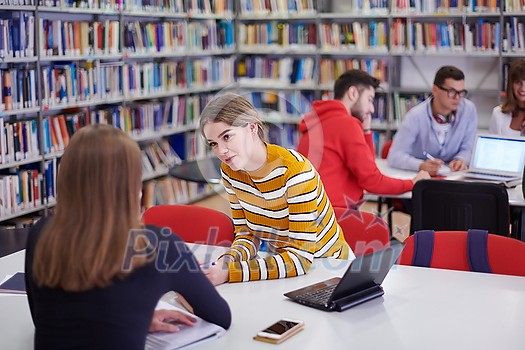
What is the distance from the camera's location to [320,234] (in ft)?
7.55

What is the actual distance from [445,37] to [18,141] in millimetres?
3571

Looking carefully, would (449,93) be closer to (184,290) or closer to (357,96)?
(357,96)

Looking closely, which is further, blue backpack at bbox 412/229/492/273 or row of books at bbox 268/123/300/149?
row of books at bbox 268/123/300/149

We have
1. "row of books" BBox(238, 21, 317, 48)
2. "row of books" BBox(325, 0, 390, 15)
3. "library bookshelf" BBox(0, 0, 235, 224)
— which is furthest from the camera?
"row of books" BBox(238, 21, 317, 48)

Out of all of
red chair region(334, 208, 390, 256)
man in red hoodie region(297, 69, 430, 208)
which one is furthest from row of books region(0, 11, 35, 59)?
red chair region(334, 208, 390, 256)

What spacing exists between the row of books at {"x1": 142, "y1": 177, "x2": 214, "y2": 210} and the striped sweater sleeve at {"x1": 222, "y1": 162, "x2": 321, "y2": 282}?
3845mm

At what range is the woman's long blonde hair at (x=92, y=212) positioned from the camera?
1425 millimetres

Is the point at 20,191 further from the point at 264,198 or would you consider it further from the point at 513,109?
the point at 513,109

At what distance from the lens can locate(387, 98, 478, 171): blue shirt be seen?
4.25m

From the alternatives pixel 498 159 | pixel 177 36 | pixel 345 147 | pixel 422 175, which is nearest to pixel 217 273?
pixel 345 147

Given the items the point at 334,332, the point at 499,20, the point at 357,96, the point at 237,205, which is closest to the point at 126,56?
the point at 357,96

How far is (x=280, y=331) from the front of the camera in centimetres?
173

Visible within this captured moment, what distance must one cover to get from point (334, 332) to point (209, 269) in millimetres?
496

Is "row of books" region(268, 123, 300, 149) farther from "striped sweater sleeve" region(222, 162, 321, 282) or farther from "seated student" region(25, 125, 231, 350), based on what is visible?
"seated student" region(25, 125, 231, 350)
